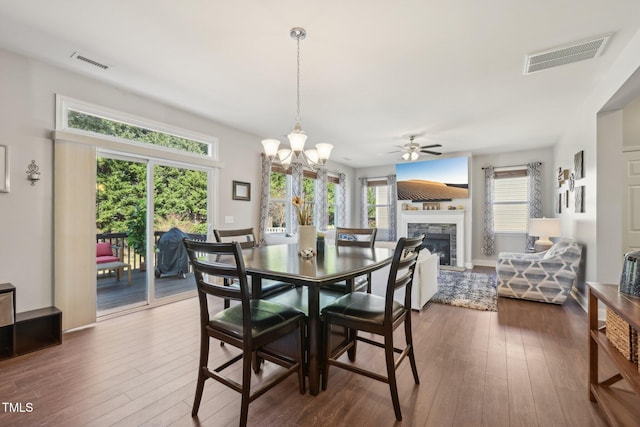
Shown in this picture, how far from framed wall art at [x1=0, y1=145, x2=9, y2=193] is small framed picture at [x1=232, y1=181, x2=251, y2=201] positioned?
255 centimetres

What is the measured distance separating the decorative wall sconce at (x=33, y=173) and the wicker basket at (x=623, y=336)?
4.54 meters

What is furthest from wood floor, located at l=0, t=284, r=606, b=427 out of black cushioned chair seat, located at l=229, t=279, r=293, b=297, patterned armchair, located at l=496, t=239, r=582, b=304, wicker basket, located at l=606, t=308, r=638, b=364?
patterned armchair, located at l=496, t=239, r=582, b=304

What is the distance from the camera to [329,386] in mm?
1994

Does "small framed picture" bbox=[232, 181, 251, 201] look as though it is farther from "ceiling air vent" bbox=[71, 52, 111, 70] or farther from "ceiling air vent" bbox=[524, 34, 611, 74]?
"ceiling air vent" bbox=[524, 34, 611, 74]

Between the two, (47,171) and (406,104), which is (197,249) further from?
(406,104)

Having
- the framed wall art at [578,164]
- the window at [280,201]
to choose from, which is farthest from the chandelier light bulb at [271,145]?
the framed wall art at [578,164]

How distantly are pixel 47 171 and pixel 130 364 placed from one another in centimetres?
208

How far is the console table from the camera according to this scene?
131cm

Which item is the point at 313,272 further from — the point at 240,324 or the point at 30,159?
the point at 30,159

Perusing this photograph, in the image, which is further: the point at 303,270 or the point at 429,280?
the point at 429,280

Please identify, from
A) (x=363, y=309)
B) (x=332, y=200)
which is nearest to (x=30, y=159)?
(x=363, y=309)

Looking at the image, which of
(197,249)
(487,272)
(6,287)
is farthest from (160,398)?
(487,272)

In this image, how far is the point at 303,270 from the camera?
5.58 feet

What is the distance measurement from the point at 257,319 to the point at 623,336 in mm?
1961
